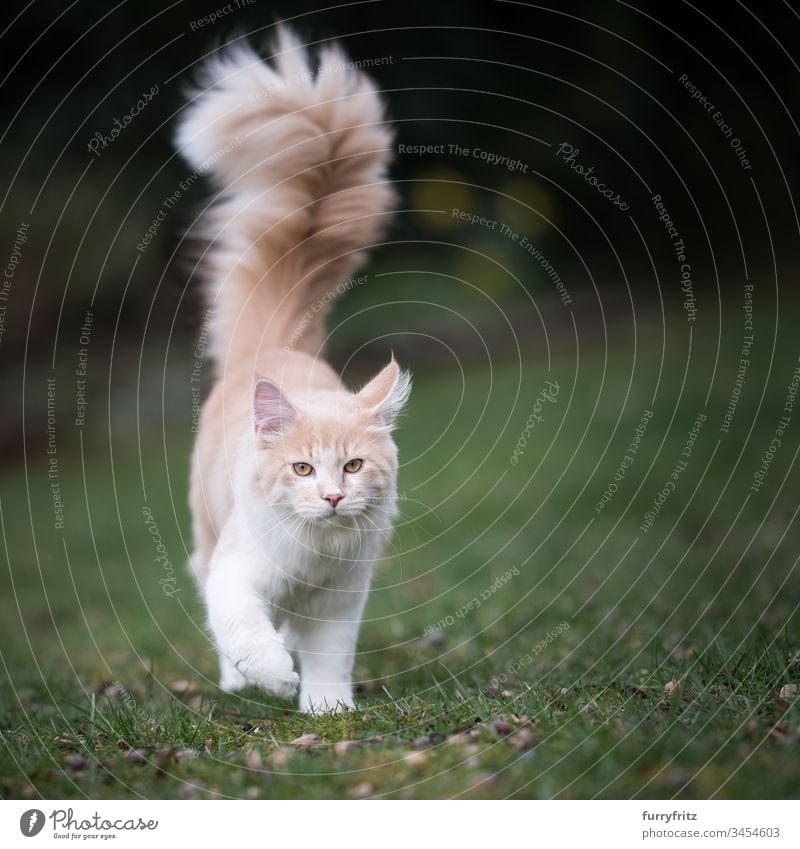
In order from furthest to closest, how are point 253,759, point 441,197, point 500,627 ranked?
point 441,197, point 500,627, point 253,759

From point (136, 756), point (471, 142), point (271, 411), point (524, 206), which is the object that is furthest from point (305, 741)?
point (471, 142)

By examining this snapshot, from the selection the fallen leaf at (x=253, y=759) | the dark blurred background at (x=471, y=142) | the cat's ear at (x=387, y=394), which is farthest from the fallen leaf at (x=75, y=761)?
the dark blurred background at (x=471, y=142)

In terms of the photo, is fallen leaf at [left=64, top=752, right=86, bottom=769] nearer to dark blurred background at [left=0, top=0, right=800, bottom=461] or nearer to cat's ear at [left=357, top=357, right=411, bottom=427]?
cat's ear at [left=357, top=357, right=411, bottom=427]

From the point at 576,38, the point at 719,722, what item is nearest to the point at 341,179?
the point at 719,722

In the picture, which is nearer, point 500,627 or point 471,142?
point 500,627

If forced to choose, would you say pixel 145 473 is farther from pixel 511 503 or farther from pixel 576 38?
pixel 576 38

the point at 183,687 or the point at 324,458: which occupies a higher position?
the point at 324,458

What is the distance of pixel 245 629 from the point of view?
15.8ft

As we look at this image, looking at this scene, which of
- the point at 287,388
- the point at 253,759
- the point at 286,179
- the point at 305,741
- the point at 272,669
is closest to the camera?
the point at 253,759

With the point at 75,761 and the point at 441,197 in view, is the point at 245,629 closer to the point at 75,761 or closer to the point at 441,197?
the point at 75,761

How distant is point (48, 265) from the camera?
16234mm
